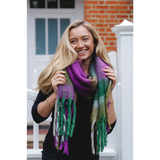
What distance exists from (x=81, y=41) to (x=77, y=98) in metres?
0.36

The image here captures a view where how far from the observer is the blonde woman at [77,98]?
1.40 m

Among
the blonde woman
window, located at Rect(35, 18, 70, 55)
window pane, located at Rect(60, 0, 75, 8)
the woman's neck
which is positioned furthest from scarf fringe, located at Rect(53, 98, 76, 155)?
window pane, located at Rect(60, 0, 75, 8)

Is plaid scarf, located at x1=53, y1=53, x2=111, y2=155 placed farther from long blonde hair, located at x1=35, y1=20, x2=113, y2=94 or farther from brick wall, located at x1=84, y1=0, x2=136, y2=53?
brick wall, located at x1=84, y1=0, x2=136, y2=53

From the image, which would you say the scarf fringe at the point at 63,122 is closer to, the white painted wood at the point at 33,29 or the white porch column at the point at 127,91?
the white porch column at the point at 127,91

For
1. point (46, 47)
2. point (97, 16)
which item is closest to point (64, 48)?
point (97, 16)

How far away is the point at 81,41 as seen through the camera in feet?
4.72

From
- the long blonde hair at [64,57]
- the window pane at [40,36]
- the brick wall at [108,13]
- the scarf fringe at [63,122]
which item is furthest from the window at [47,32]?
the scarf fringe at [63,122]

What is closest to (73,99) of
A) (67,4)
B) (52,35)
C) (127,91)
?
(127,91)

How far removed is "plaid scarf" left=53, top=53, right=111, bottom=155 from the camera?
1.38 metres

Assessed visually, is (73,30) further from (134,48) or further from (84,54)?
(134,48)

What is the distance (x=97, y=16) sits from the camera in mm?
3730

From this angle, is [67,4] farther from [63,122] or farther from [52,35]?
[63,122]

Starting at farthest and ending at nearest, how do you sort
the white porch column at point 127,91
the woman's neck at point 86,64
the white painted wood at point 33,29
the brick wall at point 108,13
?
1. the white painted wood at point 33,29
2. the brick wall at point 108,13
3. the white porch column at point 127,91
4. the woman's neck at point 86,64

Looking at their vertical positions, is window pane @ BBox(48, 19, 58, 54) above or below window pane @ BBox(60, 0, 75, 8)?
below
